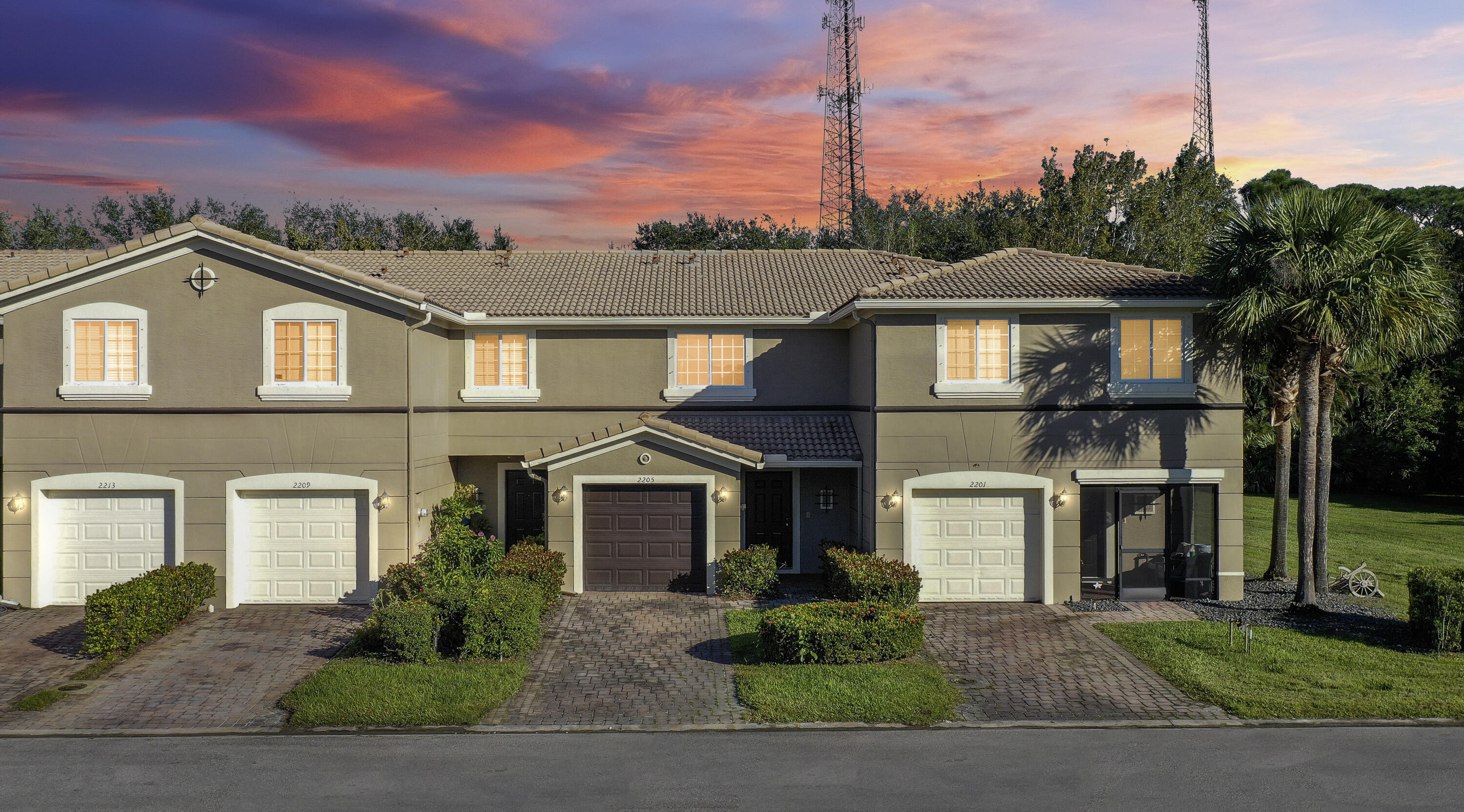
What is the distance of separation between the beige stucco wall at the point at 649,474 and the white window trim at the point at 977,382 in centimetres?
429

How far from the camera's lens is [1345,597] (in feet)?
59.6

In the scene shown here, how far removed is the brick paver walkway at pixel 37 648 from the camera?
12891 millimetres

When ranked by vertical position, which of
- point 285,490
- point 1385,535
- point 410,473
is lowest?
point 1385,535

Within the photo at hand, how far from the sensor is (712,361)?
2034cm

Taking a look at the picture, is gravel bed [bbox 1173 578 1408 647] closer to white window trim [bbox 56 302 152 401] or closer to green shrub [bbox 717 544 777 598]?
green shrub [bbox 717 544 777 598]

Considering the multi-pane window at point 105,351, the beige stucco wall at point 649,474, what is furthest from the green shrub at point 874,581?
the multi-pane window at point 105,351

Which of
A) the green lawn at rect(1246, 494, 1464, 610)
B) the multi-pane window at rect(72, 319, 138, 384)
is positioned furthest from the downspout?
the green lawn at rect(1246, 494, 1464, 610)

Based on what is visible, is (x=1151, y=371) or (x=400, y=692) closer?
(x=400, y=692)

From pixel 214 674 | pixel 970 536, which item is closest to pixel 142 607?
pixel 214 674

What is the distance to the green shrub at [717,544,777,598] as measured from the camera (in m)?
18.0

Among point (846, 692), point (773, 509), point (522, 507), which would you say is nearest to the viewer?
point (846, 692)

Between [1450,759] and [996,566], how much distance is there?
8268mm

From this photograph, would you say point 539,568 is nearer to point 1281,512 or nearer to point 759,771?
point 759,771

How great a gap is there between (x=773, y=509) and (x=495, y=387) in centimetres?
656
